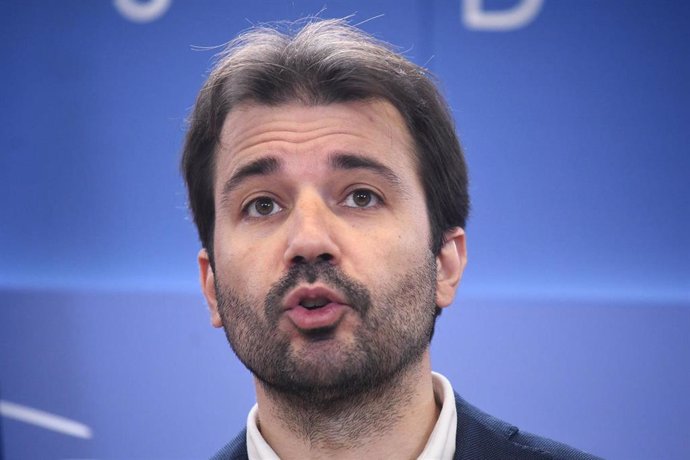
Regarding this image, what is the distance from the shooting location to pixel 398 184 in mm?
1775

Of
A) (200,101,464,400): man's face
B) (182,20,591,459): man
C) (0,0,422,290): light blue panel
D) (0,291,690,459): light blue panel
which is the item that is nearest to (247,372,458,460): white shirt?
(182,20,591,459): man

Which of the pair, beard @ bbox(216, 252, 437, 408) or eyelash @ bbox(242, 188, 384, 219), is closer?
beard @ bbox(216, 252, 437, 408)

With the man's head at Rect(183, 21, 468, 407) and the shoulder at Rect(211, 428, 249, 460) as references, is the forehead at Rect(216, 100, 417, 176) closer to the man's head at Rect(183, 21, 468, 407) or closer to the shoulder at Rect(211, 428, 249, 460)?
the man's head at Rect(183, 21, 468, 407)

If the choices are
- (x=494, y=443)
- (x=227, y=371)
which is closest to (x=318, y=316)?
(x=494, y=443)

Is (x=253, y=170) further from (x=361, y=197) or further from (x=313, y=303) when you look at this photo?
(x=313, y=303)

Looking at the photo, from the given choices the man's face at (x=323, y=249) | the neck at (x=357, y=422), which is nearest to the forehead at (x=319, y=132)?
the man's face at (x=323, y=249)

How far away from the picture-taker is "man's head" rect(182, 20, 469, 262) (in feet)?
6.01

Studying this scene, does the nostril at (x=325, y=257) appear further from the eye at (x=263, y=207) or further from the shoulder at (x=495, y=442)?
the shoulder at (x=495, y=442)

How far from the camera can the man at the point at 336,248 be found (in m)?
1.61

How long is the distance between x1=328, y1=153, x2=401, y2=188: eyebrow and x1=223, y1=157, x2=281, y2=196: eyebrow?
11cm

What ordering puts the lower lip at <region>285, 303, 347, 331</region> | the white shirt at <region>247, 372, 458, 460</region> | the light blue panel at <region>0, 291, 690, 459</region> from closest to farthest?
1. the lower lip at <region>285, 303, 347, 331</region>
2. the white shirt at <region>247, 372, 458, 460</region>
3. the light blue panel at <region>0, 291, 690, 459</region>

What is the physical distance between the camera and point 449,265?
6.27 ft

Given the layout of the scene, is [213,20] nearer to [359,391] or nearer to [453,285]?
[453,285]

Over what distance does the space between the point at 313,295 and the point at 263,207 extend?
249 millimetres
